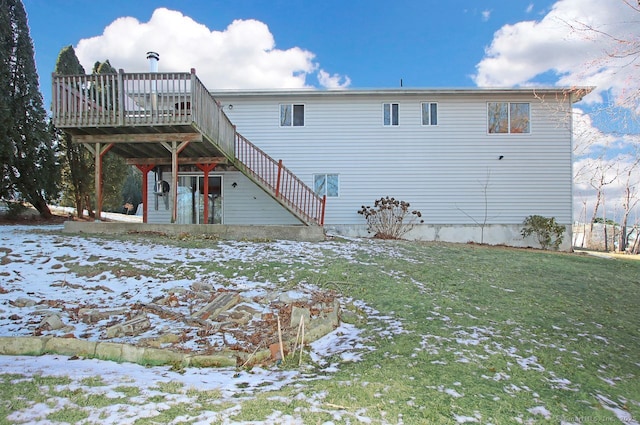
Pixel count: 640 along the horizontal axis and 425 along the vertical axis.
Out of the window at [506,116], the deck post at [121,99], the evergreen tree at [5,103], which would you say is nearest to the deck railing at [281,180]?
the deck post at [121,99]

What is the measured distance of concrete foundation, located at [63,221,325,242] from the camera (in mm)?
9320

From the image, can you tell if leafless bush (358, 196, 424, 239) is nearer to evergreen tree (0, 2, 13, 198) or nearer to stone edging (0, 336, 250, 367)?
stone edging (0, 336, 250, 367)

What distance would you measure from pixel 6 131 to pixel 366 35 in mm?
13368

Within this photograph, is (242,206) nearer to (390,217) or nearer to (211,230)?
(211,230)

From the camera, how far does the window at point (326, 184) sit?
13.5 metres

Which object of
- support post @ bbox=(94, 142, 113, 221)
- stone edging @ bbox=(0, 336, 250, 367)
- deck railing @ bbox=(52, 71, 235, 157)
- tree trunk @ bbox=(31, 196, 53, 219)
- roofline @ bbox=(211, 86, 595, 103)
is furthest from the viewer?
tree trunk @ bbox=(31, 196, 53, 219)

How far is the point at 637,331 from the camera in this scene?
4816 mm

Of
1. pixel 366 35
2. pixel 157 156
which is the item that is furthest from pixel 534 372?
pixel 366 35

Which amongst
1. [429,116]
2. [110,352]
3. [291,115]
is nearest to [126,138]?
[291,115]

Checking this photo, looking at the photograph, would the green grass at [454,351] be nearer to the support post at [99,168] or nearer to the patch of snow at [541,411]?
the patch of snow at [541,411]

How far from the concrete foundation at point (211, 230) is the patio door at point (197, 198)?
3.91 metres

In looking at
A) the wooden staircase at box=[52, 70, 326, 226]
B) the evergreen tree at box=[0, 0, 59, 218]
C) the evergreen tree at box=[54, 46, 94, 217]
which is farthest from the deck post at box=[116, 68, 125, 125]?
the evergreen tree at box=[54, 46, 94, 217]

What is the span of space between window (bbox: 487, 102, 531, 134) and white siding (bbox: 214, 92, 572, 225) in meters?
0.19

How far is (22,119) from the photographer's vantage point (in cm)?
1407
